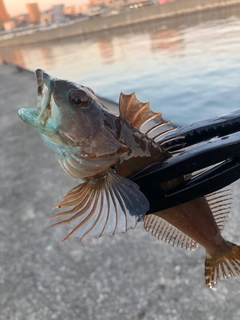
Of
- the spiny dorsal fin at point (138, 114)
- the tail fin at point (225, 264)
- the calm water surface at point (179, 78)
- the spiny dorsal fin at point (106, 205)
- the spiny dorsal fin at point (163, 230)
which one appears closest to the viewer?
the spiny dorsal fin at point (106, 205)

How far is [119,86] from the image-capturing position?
925 centimetres

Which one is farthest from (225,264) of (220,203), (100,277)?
(100,277)

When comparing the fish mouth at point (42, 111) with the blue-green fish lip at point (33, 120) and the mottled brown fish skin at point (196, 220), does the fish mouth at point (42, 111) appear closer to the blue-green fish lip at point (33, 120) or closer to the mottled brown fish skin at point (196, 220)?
the blue-green fish lip at point (33, 120)

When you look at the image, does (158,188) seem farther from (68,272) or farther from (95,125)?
(68,272)

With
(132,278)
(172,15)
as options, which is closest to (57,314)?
(132,278)

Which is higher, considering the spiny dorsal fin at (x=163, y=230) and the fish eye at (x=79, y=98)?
the fish eye at (x=79, y=98)

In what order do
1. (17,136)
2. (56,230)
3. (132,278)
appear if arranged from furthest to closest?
(17,136), (56,230), (132,278)

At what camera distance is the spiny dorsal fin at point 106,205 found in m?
0.78

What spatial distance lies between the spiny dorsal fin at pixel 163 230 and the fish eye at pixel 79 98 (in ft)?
1.28

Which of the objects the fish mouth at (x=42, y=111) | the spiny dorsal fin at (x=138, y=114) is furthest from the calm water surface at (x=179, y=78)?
the fish mouth at (x=42, y=111)

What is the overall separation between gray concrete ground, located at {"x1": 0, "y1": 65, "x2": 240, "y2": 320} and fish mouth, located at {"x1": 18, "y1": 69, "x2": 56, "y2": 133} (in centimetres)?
166

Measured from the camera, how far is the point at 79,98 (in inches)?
34.5

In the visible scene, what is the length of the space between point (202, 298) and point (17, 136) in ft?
15.9

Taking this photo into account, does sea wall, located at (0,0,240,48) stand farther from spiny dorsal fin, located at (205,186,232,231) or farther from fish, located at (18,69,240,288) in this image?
fish, located at (18,69,240,288)
